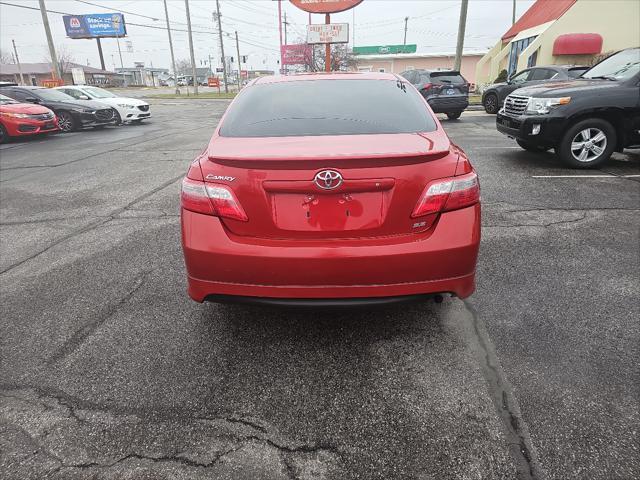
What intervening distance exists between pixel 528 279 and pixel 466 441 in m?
1.96

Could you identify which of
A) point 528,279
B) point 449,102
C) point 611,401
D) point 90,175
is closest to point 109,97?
point 90,175

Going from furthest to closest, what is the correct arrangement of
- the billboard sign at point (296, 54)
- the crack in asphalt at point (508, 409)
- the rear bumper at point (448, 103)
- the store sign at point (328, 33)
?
the billboard sign at point (296, 54) < the store sign at point (328, 33) < the rear bumper at point (448, 103) < the crack in asphalt at point (508, 409)

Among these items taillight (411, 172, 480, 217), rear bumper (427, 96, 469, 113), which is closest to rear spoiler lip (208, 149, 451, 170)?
taillight (411, 172, 480, 217)

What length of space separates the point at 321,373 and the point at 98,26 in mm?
86857

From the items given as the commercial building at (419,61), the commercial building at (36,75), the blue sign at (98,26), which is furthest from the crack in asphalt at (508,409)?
the commercial building at (36,75)

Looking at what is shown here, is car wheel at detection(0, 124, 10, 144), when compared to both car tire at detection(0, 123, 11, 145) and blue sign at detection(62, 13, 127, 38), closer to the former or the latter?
car tire at detection(0, 123, 11, 145)

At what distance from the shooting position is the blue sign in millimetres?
70938

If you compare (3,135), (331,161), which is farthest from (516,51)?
(331,161)

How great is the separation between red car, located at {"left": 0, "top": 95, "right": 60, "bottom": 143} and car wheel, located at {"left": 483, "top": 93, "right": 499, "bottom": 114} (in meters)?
15.5

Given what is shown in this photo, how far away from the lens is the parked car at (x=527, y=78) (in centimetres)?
1341

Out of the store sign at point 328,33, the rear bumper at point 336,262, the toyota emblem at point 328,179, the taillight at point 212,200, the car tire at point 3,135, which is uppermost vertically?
the store sign at point 328,33

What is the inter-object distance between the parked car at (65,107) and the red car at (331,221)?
15318 millimetres

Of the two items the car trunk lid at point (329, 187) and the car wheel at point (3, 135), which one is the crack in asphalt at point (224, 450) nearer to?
the car trunk lid at point (329, 187)

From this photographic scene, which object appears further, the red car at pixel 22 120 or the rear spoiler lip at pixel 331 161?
the red car at pixel 22 120
